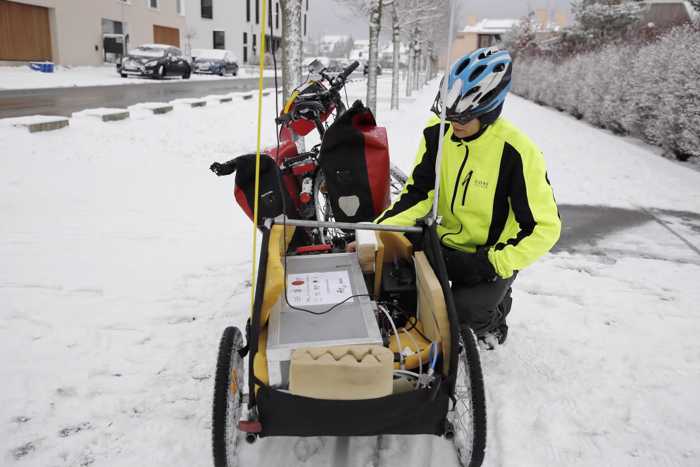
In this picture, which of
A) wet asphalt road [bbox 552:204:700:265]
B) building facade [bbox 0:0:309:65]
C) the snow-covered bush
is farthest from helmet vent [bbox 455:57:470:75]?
building facade [bbox 0:0:309:65]

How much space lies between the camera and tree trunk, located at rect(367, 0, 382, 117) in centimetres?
1283

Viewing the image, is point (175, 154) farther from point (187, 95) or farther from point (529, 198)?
point (187, 95)

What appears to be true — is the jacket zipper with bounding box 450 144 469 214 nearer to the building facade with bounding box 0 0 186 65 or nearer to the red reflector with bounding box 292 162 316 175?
the red reflector with bounding box 292 162 316 175

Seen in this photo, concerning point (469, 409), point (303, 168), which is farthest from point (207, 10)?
point (469, 409)

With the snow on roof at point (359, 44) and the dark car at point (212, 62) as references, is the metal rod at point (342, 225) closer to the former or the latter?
the dark car at point (212, 62)

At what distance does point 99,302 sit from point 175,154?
5.46m

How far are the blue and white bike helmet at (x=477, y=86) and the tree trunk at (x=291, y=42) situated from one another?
5286 millimetres

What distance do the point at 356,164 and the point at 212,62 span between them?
3076 centimetres

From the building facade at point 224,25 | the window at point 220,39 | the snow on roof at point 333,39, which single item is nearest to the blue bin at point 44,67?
the building facade at point 224,25

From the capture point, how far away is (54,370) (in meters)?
2.75

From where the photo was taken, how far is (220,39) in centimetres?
4884

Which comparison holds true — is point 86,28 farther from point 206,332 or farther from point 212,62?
point 206,332

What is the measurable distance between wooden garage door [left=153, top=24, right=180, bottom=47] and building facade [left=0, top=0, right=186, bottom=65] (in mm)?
902

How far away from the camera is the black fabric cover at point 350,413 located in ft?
6.02
